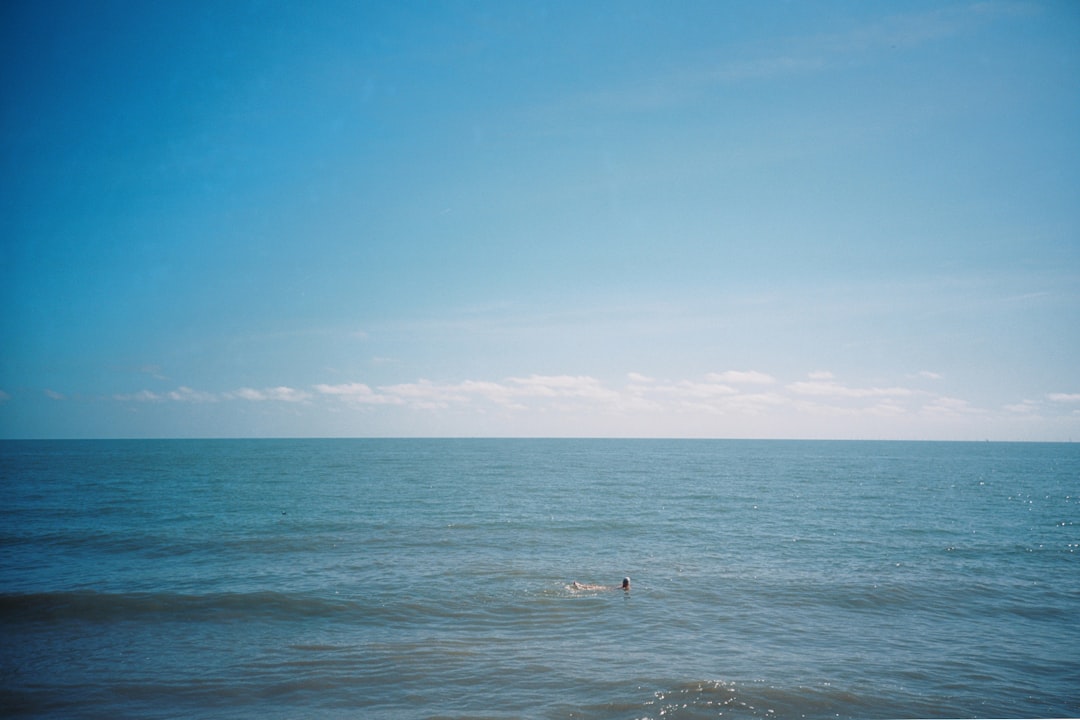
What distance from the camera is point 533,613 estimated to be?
23.2 metres

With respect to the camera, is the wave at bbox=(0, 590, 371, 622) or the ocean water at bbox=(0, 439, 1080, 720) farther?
the wave at bbox=(0, 590, 371, 622)

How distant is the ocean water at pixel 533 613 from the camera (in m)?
16.1

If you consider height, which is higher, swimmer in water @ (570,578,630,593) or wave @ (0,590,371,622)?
swimmer in water @ (570,578,630,593)

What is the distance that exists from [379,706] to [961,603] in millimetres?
26845

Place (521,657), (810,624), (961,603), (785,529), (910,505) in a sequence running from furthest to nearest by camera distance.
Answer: (910,505) < (785,529) < (961,603) < (810,624) < (521,657)

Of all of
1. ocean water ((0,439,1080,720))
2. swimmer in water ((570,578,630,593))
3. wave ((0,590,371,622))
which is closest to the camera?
ocean water ((0,439,1080,720))

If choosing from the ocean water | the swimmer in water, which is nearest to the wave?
the ocean water

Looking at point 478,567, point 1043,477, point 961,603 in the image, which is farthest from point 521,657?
point 1043,477

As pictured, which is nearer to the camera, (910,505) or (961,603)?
(961,603)

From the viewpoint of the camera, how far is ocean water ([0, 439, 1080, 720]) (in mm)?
16125

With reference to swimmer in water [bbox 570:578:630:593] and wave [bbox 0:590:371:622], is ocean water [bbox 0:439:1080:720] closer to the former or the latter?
wave [bbox 0:590:371:622]

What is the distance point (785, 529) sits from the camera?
1639 inches

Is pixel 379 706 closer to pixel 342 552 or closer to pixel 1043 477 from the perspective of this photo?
pixel 342 552

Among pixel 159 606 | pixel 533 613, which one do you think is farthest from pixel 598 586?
pixel 159 606
